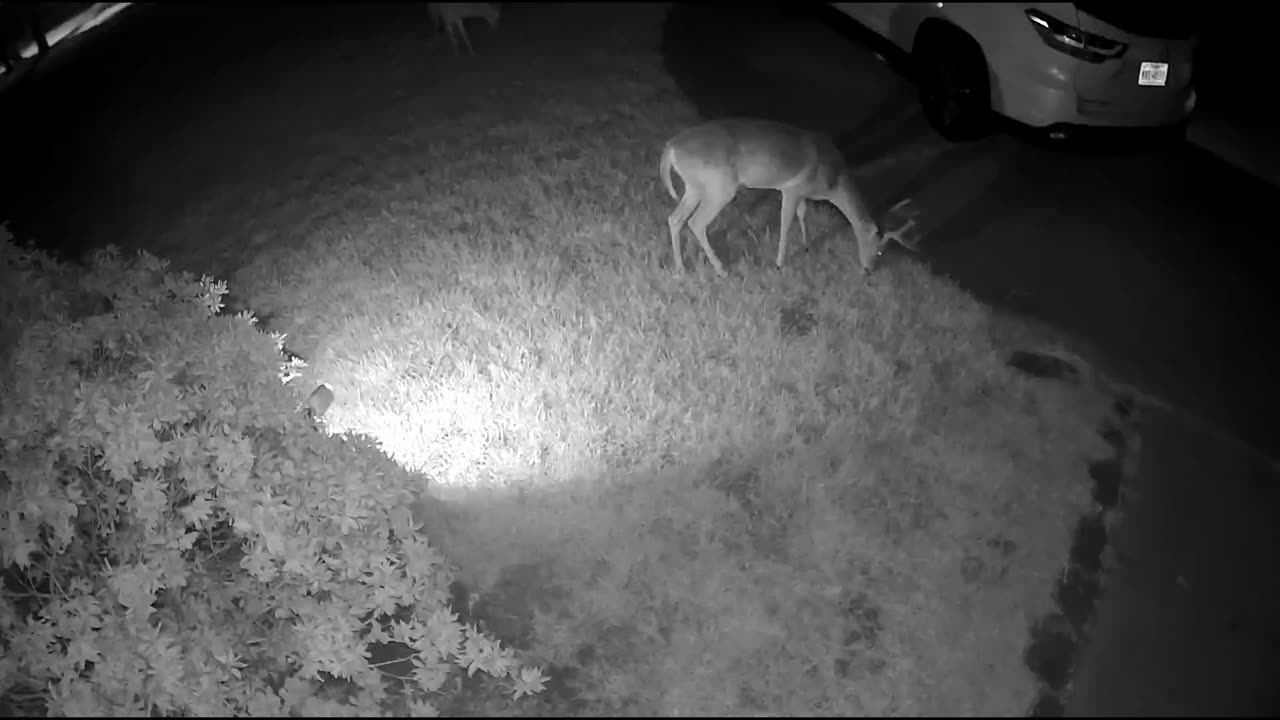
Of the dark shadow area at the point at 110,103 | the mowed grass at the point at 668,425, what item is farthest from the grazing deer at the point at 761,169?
the dark shadow area at the point at 110,103

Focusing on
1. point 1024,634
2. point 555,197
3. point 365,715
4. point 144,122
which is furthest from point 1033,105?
point 144,122

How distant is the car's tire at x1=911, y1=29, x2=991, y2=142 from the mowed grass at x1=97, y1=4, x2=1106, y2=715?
5.67 ft

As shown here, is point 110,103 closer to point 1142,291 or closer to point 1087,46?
point 1087,46

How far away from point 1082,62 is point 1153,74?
0.58 m

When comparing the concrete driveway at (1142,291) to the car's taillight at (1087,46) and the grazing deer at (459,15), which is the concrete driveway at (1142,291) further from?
the grazing deer at (459,15)

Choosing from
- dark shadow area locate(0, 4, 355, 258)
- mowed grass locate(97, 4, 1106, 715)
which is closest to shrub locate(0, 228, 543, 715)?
mowed grass locate(97, 4, 1106, 715)

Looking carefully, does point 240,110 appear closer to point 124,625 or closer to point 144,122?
point 144,122

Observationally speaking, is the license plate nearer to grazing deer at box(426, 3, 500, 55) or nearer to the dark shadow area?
grazing deer at box(426, 3, 500, 55)

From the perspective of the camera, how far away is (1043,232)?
6789 millimetres

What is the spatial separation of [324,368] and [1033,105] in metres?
5.41

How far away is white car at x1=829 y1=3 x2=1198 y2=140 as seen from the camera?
6793 mm

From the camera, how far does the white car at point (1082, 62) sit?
679cm

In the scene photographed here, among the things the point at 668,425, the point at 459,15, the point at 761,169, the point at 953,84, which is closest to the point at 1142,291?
the point at 953,84

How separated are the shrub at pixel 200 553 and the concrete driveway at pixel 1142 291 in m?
2.83
